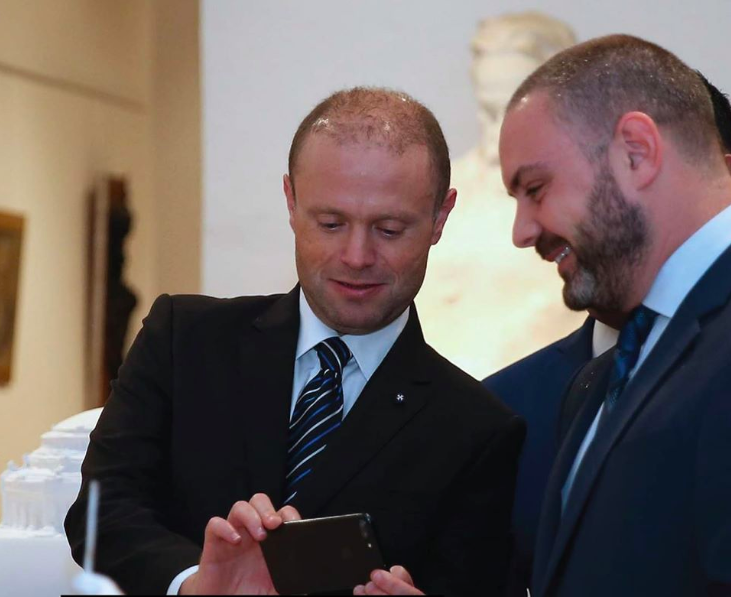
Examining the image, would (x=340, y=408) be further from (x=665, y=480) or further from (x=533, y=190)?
(x=665, y=480)

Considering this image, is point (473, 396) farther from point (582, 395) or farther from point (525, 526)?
point (525, 526)

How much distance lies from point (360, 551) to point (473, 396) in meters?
0.91

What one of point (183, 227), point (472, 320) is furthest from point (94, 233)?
point (472, 320)

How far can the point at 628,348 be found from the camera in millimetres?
2494

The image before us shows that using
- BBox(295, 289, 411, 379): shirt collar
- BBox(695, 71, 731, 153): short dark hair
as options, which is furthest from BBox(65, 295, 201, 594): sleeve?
BBox(695, 71, 731, 153): short dark hair

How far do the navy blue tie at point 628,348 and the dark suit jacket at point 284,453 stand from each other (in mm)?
370

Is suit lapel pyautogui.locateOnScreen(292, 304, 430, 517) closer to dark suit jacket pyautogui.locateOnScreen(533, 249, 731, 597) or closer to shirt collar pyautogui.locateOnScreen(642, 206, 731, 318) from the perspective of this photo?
dark suit jacket pyautogui.locateOnScreen(533, 249, 731, 597)

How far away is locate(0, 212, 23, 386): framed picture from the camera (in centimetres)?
886

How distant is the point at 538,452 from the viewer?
3254 millimetres

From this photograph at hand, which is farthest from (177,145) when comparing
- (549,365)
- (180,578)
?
(180,578)

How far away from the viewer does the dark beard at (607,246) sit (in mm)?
2459

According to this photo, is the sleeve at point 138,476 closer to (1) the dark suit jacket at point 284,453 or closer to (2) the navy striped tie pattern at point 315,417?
(1) the dark suit jacket at point 284,453

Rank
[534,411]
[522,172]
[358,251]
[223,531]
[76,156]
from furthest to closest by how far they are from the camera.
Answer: [76,156]
[534,411]
[358,251]
[522,172]
[223,531]

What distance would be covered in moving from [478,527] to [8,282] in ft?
22.0
